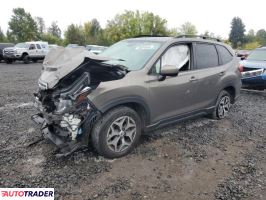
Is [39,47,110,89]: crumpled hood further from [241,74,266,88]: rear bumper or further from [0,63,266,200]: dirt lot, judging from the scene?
[241,74,266,88]: rear bumper

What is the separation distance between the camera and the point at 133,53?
4.70 metres

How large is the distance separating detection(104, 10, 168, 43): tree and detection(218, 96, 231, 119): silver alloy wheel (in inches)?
1713

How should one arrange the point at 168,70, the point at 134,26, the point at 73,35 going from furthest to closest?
1. the point at 73,35
2. the point at 134,26
3. the point at 168,70

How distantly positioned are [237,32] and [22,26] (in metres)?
57.1

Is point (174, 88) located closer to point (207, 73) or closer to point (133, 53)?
point (133, 53)

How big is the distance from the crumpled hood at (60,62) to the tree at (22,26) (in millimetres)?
44731

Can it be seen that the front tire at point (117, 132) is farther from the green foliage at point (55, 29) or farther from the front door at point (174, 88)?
the green foliage at point (55, 29)

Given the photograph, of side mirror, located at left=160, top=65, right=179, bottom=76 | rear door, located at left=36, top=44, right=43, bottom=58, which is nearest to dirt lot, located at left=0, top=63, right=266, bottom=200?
side mirror, located at left=160, top=65, right=179, bottom=76

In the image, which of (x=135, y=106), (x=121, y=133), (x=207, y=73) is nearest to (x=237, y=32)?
(x=207, y=73)

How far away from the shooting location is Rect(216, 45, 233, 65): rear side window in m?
5.78

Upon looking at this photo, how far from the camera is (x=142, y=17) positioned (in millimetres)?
49625

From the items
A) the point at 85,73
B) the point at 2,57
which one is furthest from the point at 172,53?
the point at 2,57

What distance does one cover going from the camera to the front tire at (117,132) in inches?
149

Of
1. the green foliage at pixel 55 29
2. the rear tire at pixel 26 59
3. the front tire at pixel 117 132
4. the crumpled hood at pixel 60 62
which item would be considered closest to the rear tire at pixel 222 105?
the front tire at pixel 117 132
